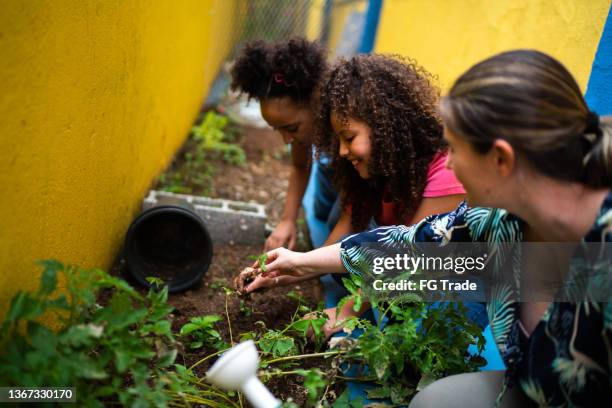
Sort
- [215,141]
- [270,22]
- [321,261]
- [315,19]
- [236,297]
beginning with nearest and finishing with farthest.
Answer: [321,261] → [236,297] → [215,141] → [270,22] → [315,19]

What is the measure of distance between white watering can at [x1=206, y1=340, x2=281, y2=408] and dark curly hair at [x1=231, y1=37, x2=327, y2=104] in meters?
1.68

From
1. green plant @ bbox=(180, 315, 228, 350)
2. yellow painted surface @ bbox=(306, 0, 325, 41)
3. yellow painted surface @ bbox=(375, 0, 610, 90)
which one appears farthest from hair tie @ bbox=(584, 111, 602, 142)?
yellow painted surface @ bbox=(306, 0, 325, 41)

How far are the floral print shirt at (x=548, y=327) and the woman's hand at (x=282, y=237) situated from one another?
1.19 meters

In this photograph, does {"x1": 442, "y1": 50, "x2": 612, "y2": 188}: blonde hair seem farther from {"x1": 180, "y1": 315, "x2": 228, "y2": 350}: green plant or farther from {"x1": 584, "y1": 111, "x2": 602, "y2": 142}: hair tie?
{"x1": 180, "y1": 315, "x2": 228, "y2": 350}: green plant

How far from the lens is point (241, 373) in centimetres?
133

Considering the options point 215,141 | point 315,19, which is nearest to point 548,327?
point 215,141

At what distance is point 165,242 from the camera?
272 centimetres

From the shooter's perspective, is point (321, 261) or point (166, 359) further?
point (321, 261)

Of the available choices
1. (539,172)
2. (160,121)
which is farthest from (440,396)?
(160,121)

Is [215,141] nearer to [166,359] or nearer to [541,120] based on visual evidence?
[166,359]

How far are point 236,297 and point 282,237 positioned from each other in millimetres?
538

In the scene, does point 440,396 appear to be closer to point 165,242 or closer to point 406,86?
point 406,86

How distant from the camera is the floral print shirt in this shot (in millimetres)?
1242

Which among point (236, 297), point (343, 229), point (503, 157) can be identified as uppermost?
point (503, 157)
